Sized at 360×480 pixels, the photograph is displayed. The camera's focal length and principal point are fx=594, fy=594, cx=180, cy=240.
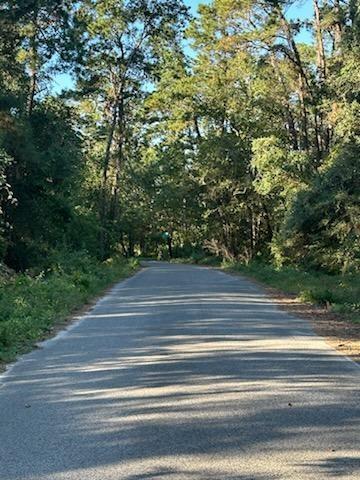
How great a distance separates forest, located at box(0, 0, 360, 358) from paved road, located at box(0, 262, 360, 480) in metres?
11.6

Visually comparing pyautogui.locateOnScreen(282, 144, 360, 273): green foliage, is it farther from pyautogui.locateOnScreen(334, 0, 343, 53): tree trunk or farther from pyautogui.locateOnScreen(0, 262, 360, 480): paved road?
pyautogui.locateOnScreen(0, 262, 360, 480): paved road

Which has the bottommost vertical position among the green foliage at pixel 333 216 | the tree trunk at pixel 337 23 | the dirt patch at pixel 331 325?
the dirt patch at pixel 331 325

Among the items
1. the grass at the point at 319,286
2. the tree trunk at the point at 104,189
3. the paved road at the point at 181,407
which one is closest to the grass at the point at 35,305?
the paved road at the point at 181,407

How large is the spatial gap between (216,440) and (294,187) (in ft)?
81.4

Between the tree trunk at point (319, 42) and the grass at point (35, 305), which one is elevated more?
the tree trunk at point (319, 42)

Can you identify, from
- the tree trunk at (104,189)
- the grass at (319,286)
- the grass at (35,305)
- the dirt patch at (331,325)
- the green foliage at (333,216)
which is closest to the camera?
the dirt patch at (331,325)

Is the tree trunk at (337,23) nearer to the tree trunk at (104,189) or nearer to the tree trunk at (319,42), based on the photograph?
the tree trunk at (319,42)

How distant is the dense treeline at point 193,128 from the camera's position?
2331cm

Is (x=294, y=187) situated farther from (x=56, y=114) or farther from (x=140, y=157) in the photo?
(x=140, y=157)

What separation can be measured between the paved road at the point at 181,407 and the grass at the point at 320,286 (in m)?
3.97

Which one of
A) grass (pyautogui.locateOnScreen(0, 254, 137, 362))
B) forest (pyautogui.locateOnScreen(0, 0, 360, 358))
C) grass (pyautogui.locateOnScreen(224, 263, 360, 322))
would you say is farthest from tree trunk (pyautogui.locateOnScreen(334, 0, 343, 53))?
grass (pyautogui.locateOnScreen(0, 254, 137, 362))

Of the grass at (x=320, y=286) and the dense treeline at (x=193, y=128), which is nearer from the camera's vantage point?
the grass at (x=320, y=286)

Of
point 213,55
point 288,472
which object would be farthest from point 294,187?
point 288,472

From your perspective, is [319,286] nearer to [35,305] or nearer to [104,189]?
[35,305]
